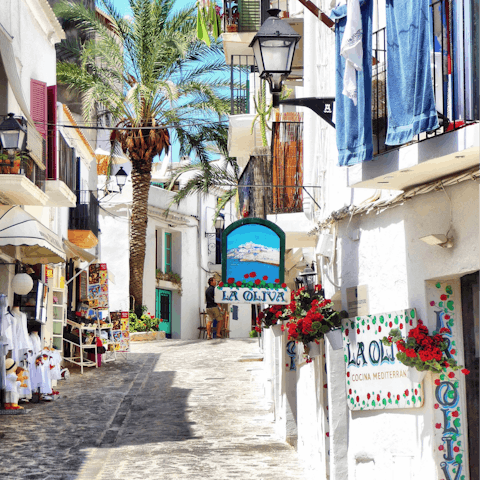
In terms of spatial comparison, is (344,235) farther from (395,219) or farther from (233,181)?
(233,181)

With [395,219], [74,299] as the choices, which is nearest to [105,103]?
[74,299]

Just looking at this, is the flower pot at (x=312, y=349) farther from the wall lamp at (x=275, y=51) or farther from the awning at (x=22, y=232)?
the awning at (x=22, y=232)

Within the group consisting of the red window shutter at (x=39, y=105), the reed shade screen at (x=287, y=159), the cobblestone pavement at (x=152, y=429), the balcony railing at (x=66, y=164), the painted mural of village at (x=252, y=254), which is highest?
the red window shutter at (x=39, y=105)

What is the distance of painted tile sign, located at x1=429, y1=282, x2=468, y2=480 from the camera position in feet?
23.9

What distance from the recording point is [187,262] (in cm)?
4000

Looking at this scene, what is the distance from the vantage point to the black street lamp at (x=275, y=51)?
9.30 meters

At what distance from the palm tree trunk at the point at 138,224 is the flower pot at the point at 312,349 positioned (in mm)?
18804

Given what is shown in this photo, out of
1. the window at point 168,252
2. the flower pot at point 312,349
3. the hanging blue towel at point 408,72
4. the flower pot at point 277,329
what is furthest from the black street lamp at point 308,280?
the window at point 168,252

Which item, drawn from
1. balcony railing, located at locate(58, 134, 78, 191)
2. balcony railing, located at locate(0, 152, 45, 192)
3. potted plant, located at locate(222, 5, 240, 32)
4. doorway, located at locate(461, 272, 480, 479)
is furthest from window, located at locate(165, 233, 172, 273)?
doorway, located at locate(461, 272, 480, 479)

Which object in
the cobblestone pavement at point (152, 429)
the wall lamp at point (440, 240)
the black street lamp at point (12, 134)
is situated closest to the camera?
the wall lamp at point (440, 240)

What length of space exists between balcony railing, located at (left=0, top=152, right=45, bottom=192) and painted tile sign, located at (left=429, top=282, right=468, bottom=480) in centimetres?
962

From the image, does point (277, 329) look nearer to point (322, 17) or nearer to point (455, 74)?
point (322, 17)

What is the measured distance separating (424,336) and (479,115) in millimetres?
2127

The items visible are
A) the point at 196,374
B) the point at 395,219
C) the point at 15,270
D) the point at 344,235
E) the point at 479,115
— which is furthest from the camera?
the point at 196,374
